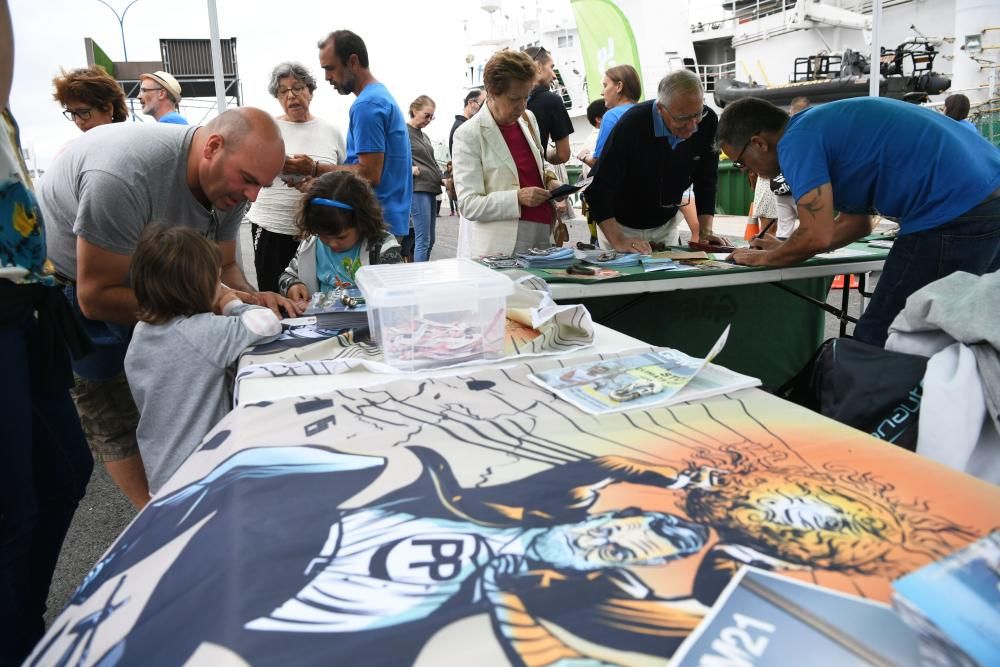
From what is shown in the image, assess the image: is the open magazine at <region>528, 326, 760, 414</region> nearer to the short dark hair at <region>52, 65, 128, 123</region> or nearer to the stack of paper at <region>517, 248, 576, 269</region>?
the stack of paper at <region>517, 248, 576, 269</region>

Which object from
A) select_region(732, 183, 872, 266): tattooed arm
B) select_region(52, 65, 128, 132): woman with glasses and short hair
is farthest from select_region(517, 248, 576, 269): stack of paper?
select_region(52, 65, 128, 132): woman with glasses and short hair

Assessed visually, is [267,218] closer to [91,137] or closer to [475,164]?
[475,164]

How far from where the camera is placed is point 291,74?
10.4ft

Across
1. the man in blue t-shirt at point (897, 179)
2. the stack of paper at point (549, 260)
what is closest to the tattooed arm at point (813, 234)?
the man in blue t-shirt at point (897, 179)

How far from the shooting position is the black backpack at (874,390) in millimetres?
1159

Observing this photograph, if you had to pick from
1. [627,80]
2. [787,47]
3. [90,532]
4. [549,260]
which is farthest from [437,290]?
[787,47]

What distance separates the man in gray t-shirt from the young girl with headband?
1.40 feet

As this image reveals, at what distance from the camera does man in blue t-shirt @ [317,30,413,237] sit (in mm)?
2967

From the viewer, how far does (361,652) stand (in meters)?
0.53

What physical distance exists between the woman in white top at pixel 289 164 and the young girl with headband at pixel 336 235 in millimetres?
493

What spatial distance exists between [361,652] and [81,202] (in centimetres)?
153

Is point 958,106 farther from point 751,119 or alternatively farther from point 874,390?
point 874,390

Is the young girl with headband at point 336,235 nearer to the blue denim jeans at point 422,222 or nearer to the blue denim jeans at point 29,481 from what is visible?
the blue denim jeans at point 29,481

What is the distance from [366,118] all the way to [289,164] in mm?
394
